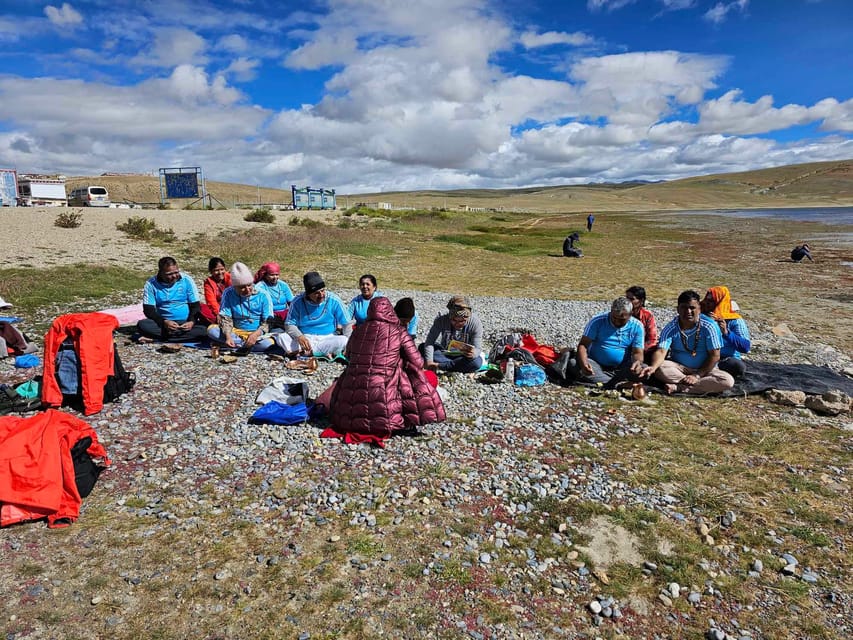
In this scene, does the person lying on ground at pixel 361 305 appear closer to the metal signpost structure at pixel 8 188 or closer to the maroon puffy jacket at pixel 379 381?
the maroon puffy jacket at pixel 379 381

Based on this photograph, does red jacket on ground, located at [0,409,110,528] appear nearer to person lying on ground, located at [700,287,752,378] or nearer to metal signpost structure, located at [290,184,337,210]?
person lying on ground, located at [700,287,752,378]

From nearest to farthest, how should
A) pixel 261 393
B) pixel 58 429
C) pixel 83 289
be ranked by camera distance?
pixel 58 429
pixel 261 393
pixel 83 289

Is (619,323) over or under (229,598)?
over

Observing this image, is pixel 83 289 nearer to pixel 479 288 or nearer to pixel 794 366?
pixel 479 288

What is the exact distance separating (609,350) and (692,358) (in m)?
1.18

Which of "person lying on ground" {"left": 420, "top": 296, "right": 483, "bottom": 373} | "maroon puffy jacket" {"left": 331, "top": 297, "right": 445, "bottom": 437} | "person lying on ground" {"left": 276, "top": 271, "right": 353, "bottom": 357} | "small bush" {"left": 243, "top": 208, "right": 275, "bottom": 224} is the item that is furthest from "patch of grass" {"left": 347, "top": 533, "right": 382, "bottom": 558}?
"small bush" {"left": 243, "top": 208, "right": 275, "bottom": 224}

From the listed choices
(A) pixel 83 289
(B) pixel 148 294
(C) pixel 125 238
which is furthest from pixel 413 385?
(C) pixel 125 238

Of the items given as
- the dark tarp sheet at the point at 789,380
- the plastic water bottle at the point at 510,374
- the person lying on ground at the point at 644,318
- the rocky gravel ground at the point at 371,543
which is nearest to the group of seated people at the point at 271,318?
the plastic water bottle at the point at 510,374

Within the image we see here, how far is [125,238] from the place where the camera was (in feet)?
82.2

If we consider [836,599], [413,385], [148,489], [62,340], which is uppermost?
[62,340]

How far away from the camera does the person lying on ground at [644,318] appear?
806 cm

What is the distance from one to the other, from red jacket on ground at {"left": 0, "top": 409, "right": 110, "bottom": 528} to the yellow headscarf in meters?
8.32

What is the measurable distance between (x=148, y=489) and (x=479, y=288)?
565 inches

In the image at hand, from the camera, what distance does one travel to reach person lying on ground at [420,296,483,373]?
811cm
